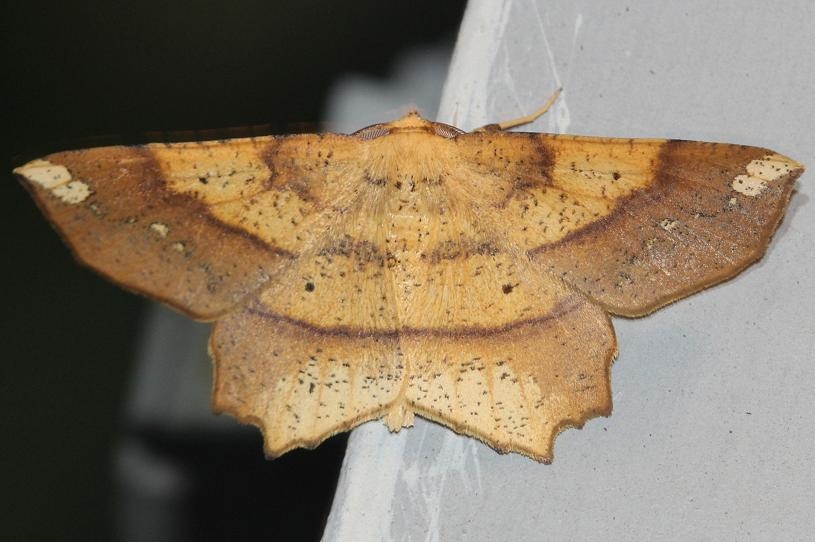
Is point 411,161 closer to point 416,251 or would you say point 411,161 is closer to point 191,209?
point 416,251

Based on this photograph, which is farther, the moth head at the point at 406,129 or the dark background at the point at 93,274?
the dark background at the point at 93,274

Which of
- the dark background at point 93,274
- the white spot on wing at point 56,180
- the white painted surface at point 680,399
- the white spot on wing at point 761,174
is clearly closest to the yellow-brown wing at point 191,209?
the white spot on wing at point 56,180

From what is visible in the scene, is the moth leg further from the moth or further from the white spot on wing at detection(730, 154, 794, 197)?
the white spot on wing at detection(730, 154, 794, 197)

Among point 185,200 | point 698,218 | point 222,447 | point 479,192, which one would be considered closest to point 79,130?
point 222,447

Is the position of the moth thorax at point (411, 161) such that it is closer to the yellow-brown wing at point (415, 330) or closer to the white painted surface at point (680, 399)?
the yellow-brown wing at point (415, 330)

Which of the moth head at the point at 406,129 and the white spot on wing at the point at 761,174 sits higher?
the white spot on wing at the point at 761,174

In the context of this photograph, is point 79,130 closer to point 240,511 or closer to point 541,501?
point 240,511

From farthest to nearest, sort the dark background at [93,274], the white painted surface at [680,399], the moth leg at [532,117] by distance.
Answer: the dark background at [93,274], the moth leg at [532,117], the white painted surface at [680,399]
